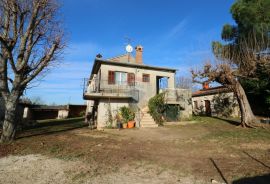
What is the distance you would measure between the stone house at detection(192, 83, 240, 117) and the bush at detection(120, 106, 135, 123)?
9251 millimetres

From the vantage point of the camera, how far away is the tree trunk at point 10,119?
9.00m

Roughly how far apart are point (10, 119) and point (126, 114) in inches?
349

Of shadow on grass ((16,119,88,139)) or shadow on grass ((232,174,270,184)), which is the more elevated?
shadow on grass ((16,119,88,139))

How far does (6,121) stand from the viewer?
29.9ft

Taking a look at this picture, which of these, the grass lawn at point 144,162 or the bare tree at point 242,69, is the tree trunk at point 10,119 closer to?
the grass lawn at point 144,162

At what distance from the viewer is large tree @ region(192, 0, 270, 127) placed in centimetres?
1393

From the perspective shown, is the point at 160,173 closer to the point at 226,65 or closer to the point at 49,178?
the point at 49,178

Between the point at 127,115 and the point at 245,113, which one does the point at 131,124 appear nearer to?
the point at 127,115

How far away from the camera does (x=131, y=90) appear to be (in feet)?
60.3

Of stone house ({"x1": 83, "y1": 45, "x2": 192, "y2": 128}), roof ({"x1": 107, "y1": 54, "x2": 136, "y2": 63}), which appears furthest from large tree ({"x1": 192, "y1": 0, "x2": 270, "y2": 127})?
roof ({"x1": 107, "y1": 54, "x2": 136, "y2": 63})

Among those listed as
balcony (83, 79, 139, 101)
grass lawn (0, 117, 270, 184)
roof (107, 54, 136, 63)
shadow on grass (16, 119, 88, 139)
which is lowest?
grass lawn (0, 117, 270, 184)

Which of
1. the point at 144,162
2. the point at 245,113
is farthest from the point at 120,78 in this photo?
the point at 144,162

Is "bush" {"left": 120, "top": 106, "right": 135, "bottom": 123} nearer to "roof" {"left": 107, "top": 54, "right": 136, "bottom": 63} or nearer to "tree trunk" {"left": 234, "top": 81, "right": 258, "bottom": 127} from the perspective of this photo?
"roof" {"left": 107, "top": 54, "right": 136, "bottom": 63}

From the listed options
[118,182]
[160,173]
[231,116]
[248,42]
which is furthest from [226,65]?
[118,182]
